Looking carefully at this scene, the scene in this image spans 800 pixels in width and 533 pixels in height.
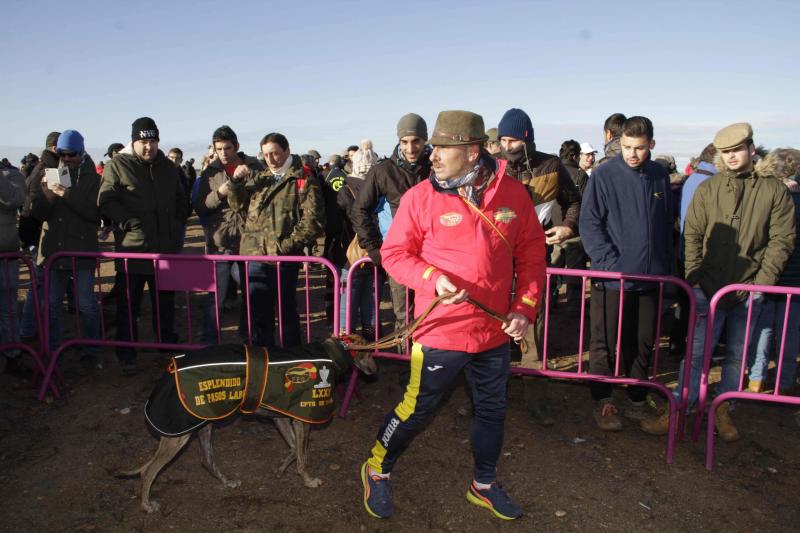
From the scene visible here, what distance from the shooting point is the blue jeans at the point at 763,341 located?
5.09 meters

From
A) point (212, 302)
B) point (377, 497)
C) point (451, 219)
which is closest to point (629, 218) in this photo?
point (451, 219)

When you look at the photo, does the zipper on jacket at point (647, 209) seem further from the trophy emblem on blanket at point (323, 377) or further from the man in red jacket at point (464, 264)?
the trophy emblem on blanket at point (323, 377)

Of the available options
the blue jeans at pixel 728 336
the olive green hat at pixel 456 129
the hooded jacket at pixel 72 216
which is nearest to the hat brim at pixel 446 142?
the olive green hat at pixel 456 129

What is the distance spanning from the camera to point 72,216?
585 centimetres

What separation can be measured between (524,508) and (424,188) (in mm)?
2132

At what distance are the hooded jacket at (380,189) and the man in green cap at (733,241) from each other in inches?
86.7

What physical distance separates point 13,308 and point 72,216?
1.03 metres

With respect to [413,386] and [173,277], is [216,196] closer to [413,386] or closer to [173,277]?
[173,277]

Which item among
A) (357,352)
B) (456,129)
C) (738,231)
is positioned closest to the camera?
(456,129)

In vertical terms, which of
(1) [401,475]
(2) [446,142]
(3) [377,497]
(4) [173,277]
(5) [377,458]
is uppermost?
(2) [446,142]

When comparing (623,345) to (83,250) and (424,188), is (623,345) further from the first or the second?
(83,250)

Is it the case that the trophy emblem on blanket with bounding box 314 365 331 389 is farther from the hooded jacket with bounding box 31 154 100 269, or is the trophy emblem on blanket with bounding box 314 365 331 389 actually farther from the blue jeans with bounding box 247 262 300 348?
the hooded jacket with bounding box 31 154 100 269

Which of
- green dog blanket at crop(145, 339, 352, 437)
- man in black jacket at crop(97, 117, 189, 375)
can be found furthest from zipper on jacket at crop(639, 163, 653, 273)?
man in black jacket at crop(97, 117, 189, 375)

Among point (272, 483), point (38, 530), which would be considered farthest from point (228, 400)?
point (38, 530)
